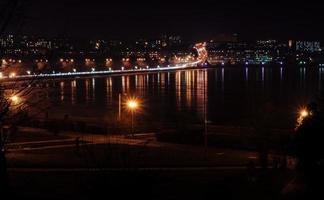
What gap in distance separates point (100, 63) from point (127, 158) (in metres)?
144

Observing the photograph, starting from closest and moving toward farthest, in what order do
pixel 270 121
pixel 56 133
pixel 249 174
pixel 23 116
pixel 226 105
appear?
pixel 23 116 < pixel 249 174 < pixel 270 121 < pixel 56 133 < pixel 226 105

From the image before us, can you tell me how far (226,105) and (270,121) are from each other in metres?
30.4

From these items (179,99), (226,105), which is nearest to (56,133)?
(226,105)

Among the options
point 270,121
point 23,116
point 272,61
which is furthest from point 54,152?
point 272,61

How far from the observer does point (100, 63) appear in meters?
148

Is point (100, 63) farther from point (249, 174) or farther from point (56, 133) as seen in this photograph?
point (249, 174)

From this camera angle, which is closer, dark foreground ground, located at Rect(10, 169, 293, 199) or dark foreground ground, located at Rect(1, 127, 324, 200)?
dark foreground ground, located at Rect(10, 169, 293, 199)

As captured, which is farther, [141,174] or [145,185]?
[141,174]

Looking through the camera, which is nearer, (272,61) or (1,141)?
(1,141)

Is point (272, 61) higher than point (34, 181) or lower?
higher

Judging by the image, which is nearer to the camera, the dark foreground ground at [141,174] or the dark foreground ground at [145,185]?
the dark foreground ground at [145,185]

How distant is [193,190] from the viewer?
918 cm

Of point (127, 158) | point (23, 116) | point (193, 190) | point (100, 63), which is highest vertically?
point (100, 63)

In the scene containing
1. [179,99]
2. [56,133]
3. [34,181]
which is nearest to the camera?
[34,181]
